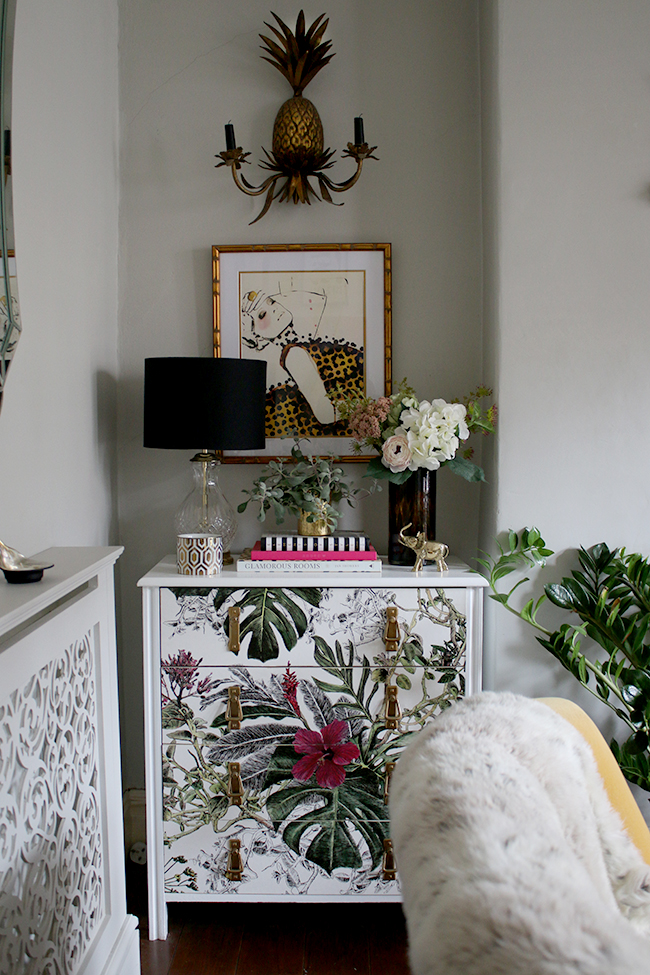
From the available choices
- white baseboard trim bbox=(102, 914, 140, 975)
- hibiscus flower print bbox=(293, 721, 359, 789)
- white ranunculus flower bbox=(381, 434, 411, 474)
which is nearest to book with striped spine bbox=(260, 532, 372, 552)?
white ranunculus flower bbox=(381, 434, 411, 474)

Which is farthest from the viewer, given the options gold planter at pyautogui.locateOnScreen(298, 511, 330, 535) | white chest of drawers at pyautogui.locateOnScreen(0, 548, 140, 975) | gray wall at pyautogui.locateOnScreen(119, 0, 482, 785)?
gray wall at pyautogui.locateOnScreen(119, 0, 482, 785)

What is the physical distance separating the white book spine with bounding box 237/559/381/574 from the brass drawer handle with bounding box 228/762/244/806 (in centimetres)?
50

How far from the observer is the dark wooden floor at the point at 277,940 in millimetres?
1727

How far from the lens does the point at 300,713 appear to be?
5.88 ft

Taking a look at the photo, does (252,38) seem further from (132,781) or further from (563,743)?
(132,781)

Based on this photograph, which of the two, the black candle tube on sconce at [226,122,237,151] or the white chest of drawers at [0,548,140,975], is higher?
the black candle tube on sconce at [226,122,237,151]

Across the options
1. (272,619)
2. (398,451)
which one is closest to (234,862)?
(272,619)

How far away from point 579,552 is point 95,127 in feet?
5.91

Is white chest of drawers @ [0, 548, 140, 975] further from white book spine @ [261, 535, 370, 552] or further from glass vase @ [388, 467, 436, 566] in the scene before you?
glass vase @ [388, 467, 436, 566]

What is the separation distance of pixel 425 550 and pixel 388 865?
2.65 feet

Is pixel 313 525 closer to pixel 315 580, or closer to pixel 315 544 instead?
pixel 315 544

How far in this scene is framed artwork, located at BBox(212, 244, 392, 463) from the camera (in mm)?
2129

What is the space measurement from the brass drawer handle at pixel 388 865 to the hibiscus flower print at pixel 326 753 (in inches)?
8.2

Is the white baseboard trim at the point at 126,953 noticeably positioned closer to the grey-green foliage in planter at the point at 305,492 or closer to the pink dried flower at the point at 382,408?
the grey-green foliage in planter at the point at 305,492
